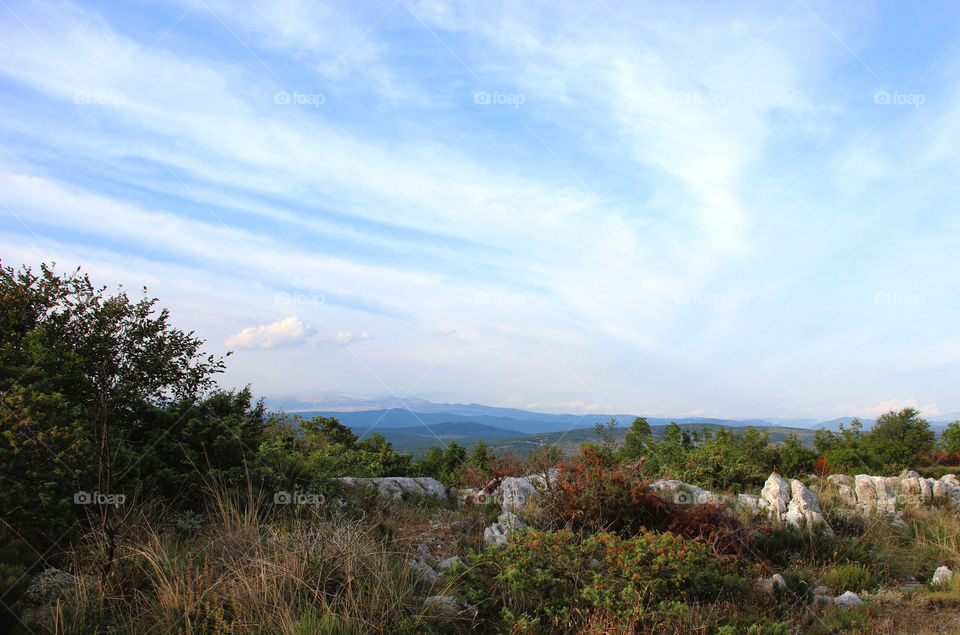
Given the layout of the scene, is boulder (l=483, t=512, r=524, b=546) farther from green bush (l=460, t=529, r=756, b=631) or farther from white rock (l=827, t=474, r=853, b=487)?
white rock (l=827, t=474, r=853, b=487)

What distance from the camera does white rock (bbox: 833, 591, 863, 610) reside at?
6.02m

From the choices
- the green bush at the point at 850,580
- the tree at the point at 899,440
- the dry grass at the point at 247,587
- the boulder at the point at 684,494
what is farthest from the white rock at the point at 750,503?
the tree at the point at 899,440

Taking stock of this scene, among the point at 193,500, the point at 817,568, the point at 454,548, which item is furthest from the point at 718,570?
the point at 193,500

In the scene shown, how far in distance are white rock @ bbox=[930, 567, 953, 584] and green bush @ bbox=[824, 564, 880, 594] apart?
69 centimetres

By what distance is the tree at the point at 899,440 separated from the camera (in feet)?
54.6

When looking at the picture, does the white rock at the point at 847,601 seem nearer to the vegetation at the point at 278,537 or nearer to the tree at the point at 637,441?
the vegetation at the point at 278,537

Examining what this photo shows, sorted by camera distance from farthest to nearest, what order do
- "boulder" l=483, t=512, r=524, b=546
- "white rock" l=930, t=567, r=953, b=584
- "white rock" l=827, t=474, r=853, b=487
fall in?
"white rock" l=827, t=474, r=853, b=487, "white rock" l=930, t=567, r=953, b=584, "boulder" l=483, t=512, r=524, b=546

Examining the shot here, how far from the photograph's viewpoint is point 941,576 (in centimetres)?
700

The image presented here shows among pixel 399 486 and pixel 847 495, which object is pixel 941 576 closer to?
pixel 847 495

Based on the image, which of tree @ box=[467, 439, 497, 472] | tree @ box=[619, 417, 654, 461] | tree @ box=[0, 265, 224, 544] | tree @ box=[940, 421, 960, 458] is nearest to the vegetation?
tree @ box=[0, 265, 224, 544]

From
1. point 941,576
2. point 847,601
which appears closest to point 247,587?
point 847,601

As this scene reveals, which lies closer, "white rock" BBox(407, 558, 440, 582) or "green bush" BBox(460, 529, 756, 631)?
"green bush" BBox(460, 529, 756, 631)

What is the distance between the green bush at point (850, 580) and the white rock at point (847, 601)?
47 cm

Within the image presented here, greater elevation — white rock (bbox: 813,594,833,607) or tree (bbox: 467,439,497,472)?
tree (bbox: 467,439,497,472)
